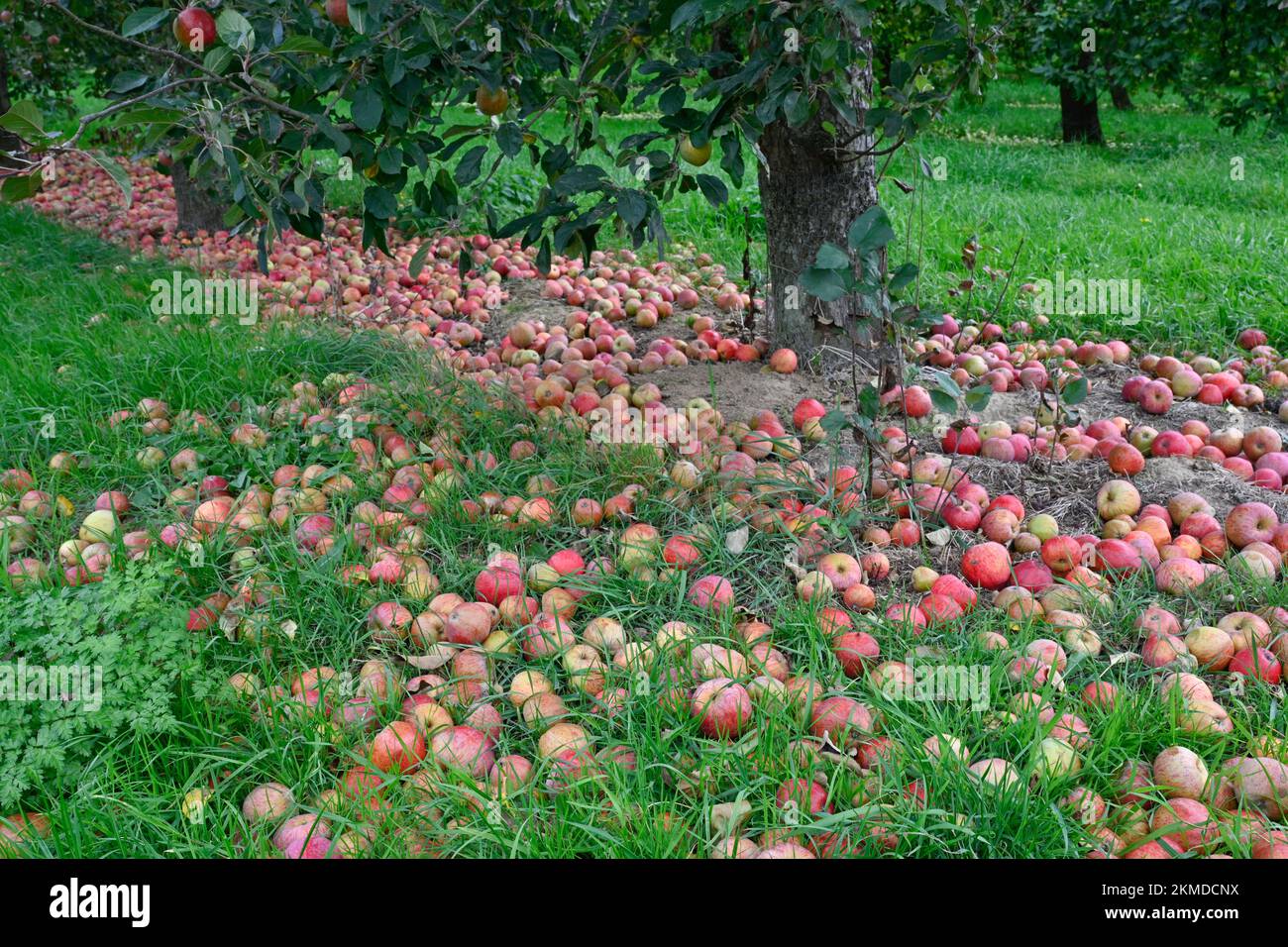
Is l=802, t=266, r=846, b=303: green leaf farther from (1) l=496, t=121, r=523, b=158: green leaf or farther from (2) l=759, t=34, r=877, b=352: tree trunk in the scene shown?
(2) l=759, t=34, r=877, b=352: tree trunk

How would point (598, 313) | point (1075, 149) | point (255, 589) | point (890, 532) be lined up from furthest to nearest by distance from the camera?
point (1075, 149) < point (598, 313) < point (890, 532) < point (255, 589)

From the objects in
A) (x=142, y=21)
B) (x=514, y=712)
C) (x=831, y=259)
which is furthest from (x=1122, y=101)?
(x=514, y=712)

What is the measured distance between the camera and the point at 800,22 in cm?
222

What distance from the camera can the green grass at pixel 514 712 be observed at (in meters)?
1.63

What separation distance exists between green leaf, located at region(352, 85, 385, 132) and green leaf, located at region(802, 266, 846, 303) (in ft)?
3.64

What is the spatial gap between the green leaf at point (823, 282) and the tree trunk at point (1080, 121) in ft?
37.5

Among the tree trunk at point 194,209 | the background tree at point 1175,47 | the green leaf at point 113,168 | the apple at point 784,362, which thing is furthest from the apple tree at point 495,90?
the tree trunk at point 194,209

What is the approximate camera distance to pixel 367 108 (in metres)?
2.35

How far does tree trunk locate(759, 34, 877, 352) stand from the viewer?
3.45 m

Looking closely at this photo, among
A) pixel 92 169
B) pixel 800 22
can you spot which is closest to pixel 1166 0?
pixel 800 22

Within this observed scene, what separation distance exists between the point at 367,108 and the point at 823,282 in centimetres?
119

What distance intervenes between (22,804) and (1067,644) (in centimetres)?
212

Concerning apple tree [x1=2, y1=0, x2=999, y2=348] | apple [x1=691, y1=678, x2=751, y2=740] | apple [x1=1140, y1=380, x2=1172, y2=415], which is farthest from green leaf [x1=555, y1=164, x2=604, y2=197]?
apple [x1=1140, y1=380, x2=1172, y2=415]

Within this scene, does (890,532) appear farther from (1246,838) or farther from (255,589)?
(255,589)
